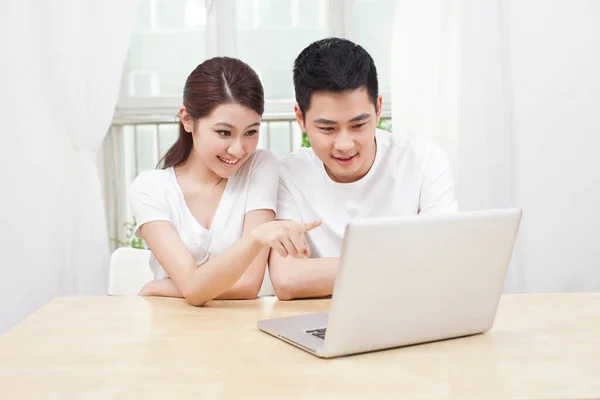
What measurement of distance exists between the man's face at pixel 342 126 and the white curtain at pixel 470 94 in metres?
1.13

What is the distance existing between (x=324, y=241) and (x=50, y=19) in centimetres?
171

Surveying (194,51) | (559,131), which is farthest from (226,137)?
(194,51)

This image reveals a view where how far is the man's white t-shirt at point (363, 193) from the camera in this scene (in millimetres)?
1972

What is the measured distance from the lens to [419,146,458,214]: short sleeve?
1921 millimetres

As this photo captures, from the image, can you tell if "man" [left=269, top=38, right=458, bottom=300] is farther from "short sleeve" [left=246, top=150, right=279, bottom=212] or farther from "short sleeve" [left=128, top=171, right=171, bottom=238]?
"short sleeve" [left=128, top=171, right=171, bottom=238]

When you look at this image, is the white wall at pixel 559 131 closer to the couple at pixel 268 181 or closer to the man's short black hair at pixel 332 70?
the couple at pixel 268 181

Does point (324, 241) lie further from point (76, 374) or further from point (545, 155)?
point (545, 155)

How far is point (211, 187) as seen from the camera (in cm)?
199

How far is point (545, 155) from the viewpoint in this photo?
2.85 m

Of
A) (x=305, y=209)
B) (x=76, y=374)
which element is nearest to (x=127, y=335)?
(x=76, y=374)

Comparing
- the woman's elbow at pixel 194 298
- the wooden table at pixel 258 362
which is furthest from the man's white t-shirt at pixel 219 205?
the wooden table at pixel 258 362

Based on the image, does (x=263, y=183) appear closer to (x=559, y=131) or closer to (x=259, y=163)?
(x=259, y=163)

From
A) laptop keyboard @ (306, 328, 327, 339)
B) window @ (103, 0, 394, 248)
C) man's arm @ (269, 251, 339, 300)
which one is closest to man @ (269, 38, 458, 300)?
man's arm @ (269, 251, 339, 300)

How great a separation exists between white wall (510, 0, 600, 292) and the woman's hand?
5.49 feet
